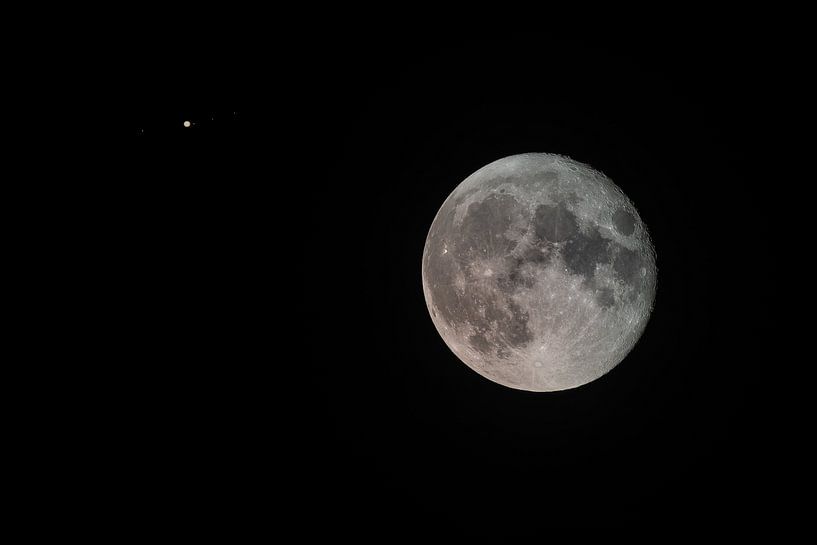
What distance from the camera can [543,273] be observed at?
9.47 ft

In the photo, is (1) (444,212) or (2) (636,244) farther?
(1) (444,212)

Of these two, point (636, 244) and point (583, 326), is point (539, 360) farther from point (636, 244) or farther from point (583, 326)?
point (636, 244)

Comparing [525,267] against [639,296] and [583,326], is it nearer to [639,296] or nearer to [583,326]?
[583,326]

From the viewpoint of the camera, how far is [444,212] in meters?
3.55

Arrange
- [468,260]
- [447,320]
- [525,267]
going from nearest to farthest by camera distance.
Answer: [525,267] < [468,260] < [447,320]

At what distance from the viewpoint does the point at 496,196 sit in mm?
3131

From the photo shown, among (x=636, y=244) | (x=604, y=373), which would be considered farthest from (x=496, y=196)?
(x=604, y=373)

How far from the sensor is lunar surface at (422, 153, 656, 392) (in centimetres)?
291

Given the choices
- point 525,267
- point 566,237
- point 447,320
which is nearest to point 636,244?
point 566,237

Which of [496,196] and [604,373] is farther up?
[496,196]

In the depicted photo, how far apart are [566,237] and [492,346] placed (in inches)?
31.7

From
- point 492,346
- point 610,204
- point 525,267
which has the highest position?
point 610,204

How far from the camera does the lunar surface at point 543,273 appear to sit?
9.56ft

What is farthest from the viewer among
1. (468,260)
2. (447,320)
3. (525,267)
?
(447,320)
